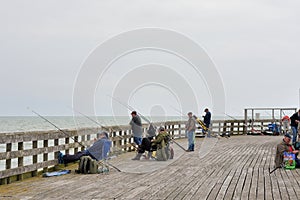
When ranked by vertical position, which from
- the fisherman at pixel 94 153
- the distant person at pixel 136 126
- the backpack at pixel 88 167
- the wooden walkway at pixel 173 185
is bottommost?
the wooden walkway at pixel 173 185

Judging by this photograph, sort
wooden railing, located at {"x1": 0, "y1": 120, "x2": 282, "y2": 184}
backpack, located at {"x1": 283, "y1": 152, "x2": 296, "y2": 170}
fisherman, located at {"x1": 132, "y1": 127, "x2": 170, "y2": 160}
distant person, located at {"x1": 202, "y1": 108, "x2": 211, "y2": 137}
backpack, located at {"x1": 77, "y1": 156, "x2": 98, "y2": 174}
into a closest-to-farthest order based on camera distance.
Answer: wooden railing, located at {"x1": 0, "y1": 120, "x2": 282, "y2": 184}, backpack, located at {"x1": 77, "y1": 156, "x2": 98, "y2": 174}, backpack, located at {"x1": 283, "y1": 152, "x2": 296, "y2": 170}, fisherman, located at {"x1": 132, "y1": 127, "x2": 170, "y2": 160}, distant person, located at {"x1": 202, "y1": 108, "x2": 211, "y2": 137}

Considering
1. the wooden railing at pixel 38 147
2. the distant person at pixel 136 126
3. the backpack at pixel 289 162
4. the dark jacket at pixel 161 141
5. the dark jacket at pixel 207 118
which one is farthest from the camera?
the dark jacket at pixel 207 118

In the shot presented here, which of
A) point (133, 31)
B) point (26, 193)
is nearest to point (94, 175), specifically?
point (26, 193)

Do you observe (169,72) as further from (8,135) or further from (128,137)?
(8,135)

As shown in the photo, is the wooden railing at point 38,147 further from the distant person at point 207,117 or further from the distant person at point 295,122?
the distant person at point 207,117

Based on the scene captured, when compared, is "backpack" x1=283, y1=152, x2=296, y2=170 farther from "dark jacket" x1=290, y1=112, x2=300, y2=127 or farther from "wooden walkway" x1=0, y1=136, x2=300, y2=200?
"dark jacket" x1=290, y1=112, x2=300, y2=127

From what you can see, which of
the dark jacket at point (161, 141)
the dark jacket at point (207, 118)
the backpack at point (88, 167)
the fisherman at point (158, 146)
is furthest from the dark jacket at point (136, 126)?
the dark jacket at point (207, 118)

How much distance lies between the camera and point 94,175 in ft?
30.8

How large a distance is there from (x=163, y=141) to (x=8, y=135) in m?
5.36

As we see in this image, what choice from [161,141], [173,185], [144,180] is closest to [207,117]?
[161,141]

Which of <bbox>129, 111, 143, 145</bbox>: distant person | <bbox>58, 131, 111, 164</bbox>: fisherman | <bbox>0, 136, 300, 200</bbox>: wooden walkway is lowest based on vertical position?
<bbox>0, 136, 300, 200</bbox>: wooden walkway

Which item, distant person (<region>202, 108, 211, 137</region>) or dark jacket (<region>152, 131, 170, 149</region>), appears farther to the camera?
distant person (<region>202, 108, 211, 137</region>)

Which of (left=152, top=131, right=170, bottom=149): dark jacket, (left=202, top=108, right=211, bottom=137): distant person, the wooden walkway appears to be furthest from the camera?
(left=202, top=108, right=211, bottom=137): distant person

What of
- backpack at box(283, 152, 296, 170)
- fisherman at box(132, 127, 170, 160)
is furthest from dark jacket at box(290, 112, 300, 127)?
backpack at box(283, 152, 296, 170)
